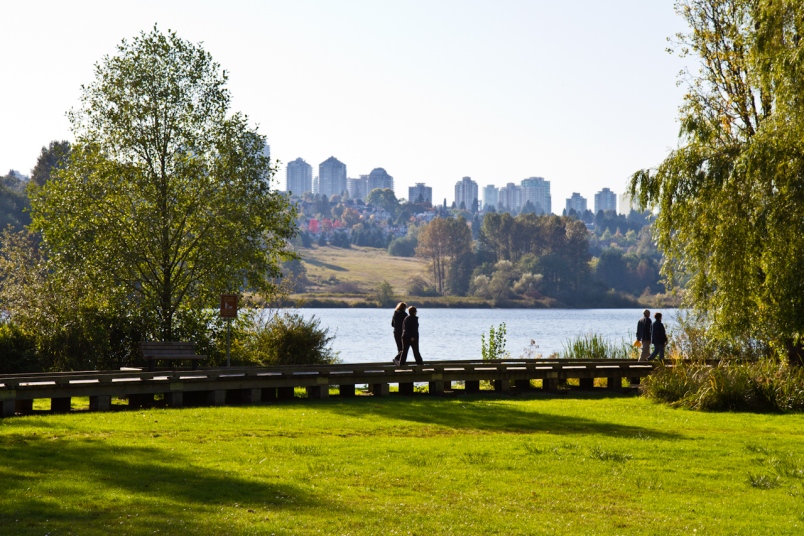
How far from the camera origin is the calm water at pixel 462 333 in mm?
61253

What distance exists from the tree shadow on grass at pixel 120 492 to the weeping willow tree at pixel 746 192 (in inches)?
614

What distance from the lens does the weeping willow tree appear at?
72.4 ft

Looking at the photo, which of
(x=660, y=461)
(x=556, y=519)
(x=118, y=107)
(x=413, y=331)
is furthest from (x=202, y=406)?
(x=118, y=107)

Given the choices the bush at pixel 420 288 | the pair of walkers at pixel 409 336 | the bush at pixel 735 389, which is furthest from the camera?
the bush at pixel 420 288

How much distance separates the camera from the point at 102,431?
14.9 metres

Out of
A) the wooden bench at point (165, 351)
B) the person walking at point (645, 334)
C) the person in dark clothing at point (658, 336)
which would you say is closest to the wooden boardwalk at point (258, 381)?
the wooden bench at point (165, 351)

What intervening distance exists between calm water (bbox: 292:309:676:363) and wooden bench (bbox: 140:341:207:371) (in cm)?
1976

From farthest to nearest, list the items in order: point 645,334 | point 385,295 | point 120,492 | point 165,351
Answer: point 385,295 < point 645,334 < point 165,351 < point 120,492

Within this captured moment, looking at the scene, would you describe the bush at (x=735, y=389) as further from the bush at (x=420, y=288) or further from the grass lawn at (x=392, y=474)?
the bush at (x=420, y=288)

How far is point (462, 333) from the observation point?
86.4 metres

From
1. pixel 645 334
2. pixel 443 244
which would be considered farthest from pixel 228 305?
pixel 443 244

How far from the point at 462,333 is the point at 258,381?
66.8 meters

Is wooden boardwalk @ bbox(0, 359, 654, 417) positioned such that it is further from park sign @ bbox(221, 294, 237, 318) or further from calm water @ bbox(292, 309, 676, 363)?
calm water @ bbox(292, 309, 676, 363)

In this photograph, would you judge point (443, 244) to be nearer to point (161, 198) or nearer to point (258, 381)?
point (161, 198)
